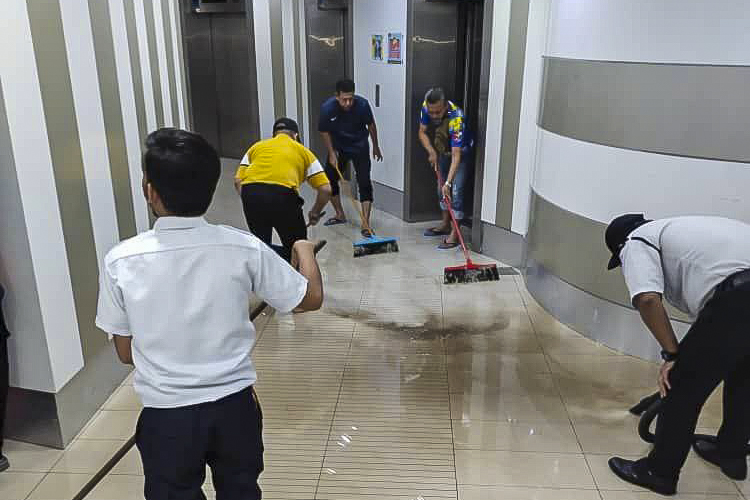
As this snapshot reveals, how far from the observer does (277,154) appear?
3.91 m

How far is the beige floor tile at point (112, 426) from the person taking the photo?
9.84ft

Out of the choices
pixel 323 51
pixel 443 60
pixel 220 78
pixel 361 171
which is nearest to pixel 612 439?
pixel 361 171

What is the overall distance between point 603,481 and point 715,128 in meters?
1.83

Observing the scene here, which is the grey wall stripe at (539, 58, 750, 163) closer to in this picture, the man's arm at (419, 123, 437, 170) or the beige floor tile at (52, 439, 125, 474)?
the man's arm at (419, 123, 437, 170)

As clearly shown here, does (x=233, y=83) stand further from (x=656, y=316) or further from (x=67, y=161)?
(x=656, y=316)

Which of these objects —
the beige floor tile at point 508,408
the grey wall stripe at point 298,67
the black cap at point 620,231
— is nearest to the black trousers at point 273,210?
the beige floor tile at point 508,408

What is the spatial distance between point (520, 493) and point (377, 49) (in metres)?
4.93

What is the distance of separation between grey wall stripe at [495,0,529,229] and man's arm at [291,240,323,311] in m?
3.49

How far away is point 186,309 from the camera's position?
5.14 feet

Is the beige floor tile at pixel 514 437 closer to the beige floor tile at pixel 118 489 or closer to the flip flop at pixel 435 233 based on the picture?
the beige floor tile at pixel 118 489

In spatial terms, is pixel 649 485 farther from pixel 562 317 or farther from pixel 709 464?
pixel 562 317

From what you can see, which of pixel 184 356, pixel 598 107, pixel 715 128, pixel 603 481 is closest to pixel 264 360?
pixel 603 481

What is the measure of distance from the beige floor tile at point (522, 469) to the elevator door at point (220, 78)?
702cm

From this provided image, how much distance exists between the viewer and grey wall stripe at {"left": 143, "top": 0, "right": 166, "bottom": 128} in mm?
3715
